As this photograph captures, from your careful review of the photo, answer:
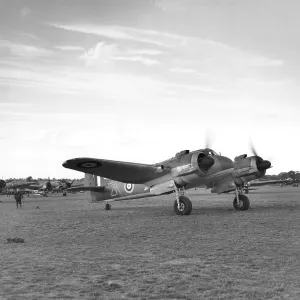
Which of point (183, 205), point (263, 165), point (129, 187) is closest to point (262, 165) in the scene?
point (263, 165)

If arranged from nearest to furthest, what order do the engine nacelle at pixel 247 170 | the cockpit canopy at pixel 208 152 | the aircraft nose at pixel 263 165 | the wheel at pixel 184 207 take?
1. the wheel at pixel 184 207
2. the cockpit canopy at pixel 208 152
3. the engine nacelle at pixel 247 170
4. the aircraft nose at pixel 263 165

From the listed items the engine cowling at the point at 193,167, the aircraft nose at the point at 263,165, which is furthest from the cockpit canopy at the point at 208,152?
the aircraft nose at the point at 263,165

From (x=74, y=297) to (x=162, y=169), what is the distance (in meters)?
15.4

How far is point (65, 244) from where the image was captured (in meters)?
11.3

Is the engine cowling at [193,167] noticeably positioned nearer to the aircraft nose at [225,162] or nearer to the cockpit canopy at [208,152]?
the cockpit canopy at [208,152]

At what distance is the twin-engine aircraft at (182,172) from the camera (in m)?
20.3

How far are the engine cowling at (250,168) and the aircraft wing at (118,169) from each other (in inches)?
186

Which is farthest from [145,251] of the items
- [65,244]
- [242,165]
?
[242,165]

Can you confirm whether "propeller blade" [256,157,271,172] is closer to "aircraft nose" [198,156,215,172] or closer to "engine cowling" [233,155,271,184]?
"engine cowling" [233,155,271,184]

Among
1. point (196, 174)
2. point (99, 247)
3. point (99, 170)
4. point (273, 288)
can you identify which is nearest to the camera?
point (273, 288)

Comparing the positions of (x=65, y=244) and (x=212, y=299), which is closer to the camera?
(x=212, y=299)

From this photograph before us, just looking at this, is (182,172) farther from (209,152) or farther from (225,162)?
(225,162)

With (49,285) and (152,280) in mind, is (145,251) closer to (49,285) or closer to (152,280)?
(152,280)

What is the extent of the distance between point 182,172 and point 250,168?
502 cm
